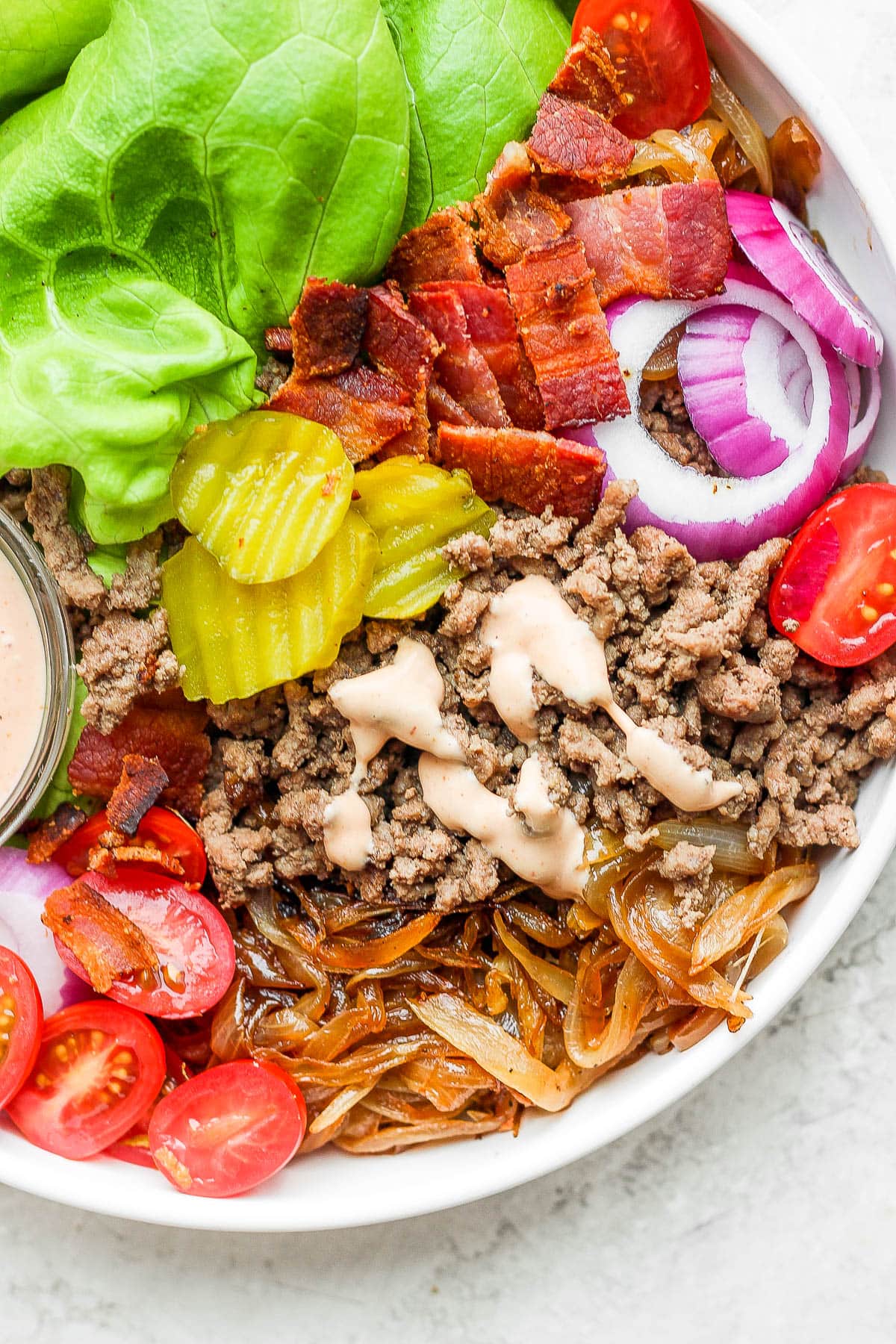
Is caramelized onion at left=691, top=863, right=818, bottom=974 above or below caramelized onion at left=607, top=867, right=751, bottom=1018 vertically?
above

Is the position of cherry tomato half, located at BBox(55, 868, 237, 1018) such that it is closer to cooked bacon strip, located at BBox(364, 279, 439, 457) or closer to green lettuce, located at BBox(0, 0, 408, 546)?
green lettuce, located at BBox(0, 0, 408, 546)

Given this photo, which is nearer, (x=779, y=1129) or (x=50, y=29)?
(x=50, y=29)

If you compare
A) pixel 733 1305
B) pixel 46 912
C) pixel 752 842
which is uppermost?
pixel 752 842

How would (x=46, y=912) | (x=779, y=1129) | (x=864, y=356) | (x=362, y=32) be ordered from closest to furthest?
(x=362, y=32) < (x=864, y=356) < (x=46, y=912) < (x=779, y=1129)

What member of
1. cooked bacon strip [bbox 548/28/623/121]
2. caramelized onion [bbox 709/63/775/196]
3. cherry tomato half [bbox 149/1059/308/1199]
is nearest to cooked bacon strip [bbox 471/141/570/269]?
cooked bacon strip [bbox 548/28/623/121]

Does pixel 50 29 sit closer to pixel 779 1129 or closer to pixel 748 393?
pixel 748 393

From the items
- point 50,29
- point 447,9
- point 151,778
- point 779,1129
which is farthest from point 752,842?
point 50,29

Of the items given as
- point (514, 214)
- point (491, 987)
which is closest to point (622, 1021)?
point (491, 987)
